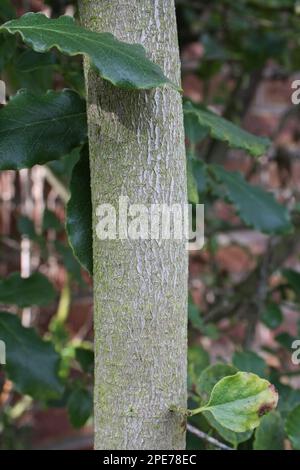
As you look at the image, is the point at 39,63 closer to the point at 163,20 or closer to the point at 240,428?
the point at 163,20

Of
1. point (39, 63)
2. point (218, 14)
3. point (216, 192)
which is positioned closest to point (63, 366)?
point (216, 192)

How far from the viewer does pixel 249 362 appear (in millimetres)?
547

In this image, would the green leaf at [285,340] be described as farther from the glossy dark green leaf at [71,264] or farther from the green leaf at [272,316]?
the glossy dark green leaf at [71,264]

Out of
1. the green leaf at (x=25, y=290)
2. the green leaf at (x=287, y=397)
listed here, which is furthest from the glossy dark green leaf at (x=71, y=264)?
the green leaf at (x=287, y=397)

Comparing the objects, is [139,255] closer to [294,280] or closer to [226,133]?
[226,133]

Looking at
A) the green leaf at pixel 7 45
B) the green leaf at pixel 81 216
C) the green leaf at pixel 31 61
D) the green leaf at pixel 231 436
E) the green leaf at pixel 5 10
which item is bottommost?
the green leaf at pixel 231 436

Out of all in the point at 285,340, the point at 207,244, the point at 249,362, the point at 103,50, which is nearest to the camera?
the point at 103,50

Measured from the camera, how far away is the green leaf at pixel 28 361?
0.50 meters

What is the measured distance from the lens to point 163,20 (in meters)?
0.29

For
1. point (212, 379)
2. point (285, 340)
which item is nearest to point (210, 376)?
point (212, 379)

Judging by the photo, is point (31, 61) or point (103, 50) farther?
point (31, 61)

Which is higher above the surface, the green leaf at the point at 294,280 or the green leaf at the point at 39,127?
the green leaf at the point at 39,127

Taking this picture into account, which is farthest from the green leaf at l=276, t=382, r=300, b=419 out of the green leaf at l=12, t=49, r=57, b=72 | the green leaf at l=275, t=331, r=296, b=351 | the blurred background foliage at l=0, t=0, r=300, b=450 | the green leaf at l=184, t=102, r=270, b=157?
the green leaf at l=12, t=49, r=57, b=72

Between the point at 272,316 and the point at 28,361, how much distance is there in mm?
324
